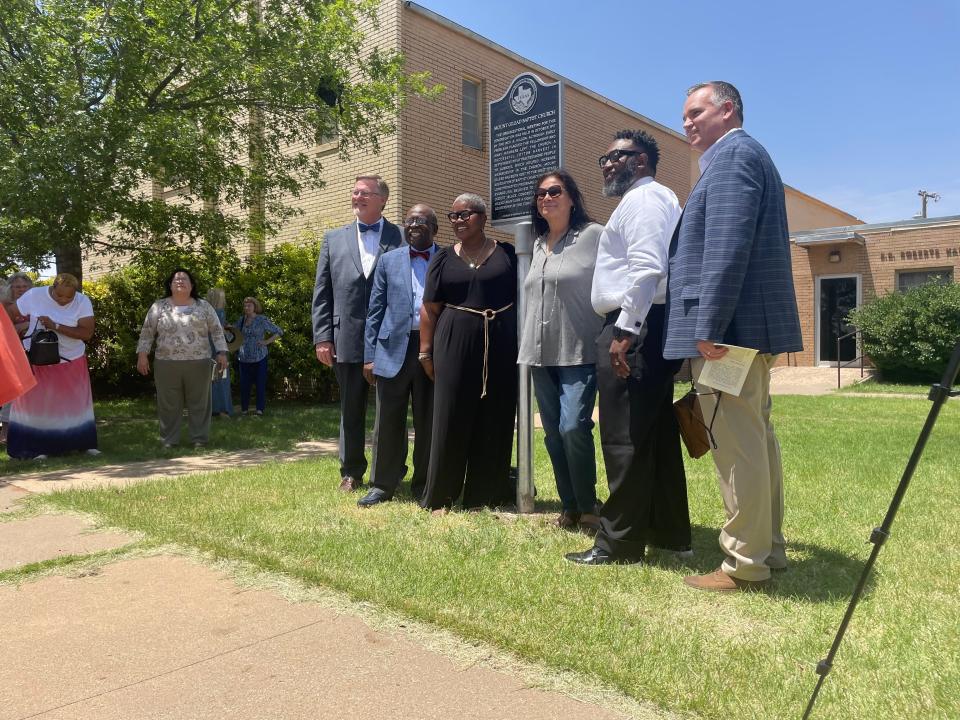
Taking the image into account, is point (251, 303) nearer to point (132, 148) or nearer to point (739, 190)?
point (132, 148)

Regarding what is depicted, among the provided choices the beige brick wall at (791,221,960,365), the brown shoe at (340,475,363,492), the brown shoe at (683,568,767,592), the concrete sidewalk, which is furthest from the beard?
the beige brick wall at (791,221,960,365)

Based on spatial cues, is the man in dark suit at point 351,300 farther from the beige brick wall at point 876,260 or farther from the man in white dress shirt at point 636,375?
the beige brick wall at point 876,260

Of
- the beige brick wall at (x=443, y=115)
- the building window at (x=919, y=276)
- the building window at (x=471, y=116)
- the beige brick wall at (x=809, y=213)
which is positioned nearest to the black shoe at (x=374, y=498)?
the beige brick wall at (x=443, y=115)

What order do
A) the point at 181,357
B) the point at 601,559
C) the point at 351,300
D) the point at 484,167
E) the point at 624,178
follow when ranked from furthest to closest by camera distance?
the point at 484,167 < the point at 181,357 < the point at 351,300 < the point at 624,178 < the point at 601,559

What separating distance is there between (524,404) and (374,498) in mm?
1276

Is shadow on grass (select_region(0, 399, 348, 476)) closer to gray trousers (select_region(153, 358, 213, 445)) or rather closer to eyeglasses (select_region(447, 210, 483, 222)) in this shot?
gray trousers (select_region(153, 358, 213, 445))

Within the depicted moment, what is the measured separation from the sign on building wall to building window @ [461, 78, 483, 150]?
1081 centimetres

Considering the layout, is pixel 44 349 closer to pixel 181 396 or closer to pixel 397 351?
pixel 181 396

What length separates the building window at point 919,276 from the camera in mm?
19469

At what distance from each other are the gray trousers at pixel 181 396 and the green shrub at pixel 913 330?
15.0 meters

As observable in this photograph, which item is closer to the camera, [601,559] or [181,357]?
[601,559]

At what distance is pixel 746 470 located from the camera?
3.29 m

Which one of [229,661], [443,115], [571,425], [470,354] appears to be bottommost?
[229,661]

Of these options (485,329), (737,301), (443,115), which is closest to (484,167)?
(443,115)
